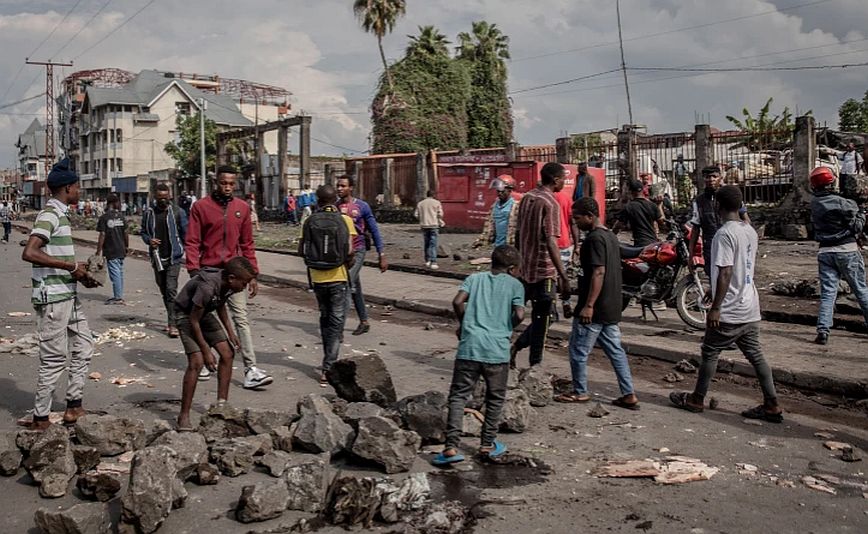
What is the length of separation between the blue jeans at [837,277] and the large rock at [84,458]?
7270 mm

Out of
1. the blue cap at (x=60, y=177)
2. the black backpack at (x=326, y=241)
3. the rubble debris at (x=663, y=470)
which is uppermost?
the blue cap at (x=60, y=177)

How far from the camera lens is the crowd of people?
17.4ft

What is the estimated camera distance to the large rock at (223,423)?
556cm

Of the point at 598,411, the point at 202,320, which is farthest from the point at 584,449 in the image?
the point at 202,320

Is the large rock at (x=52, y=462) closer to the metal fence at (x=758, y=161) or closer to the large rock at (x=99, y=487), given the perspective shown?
the large rock at (x=99, y=487)

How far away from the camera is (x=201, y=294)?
232 inches

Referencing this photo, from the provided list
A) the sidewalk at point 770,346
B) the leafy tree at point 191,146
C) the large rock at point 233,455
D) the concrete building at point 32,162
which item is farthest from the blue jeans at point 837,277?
the concrete building at point 32,162

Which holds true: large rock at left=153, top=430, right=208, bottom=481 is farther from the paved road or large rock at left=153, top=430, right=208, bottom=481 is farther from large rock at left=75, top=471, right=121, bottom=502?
large rock at left=75, top=471, right=121, bottom=502

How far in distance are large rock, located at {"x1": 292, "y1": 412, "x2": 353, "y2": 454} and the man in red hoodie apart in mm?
1981

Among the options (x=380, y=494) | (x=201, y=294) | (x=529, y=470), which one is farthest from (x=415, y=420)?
(x=201, y=294)

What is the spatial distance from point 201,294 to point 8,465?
5.36 ft

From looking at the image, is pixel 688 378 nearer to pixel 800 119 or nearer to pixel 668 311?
pixel 668 311

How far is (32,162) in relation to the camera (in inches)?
5032

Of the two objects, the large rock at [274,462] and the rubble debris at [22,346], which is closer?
the large rock at [274,462]
